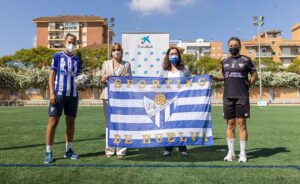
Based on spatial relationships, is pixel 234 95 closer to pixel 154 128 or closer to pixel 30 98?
pixel 154 128

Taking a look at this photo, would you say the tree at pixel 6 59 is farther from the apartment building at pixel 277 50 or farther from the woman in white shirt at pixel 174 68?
the woman in white shirt at pixel 174 68

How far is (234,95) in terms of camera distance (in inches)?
226

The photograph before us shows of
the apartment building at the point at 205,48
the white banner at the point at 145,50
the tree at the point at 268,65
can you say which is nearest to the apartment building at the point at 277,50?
the tree at the point at 268,65

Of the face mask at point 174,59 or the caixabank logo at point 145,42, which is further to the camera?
the caixabank logo at point 145,42

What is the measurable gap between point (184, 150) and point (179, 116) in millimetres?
679

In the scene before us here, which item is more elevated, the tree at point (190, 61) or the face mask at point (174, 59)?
the tree at point (190, 61)

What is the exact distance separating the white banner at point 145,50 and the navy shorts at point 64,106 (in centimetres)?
637

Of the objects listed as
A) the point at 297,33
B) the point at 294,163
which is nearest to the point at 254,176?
the point at 294,163

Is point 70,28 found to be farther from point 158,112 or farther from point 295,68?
point 158,112

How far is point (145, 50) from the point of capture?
39.3 ft

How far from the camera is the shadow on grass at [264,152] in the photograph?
6199mm

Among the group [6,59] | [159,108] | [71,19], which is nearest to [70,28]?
[71,19]

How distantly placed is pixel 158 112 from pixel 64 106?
4.99 feet

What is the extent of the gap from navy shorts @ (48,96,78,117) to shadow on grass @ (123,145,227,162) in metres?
1.19
